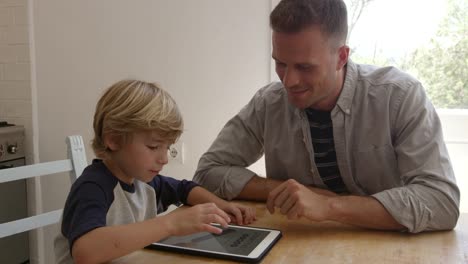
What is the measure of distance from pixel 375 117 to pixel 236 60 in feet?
3.85

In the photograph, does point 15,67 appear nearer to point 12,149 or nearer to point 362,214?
point 12,149

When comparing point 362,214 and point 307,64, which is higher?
point 307,64

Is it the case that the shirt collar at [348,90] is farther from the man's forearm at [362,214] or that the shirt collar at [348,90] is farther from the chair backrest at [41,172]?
the chair backrest at [41,172]

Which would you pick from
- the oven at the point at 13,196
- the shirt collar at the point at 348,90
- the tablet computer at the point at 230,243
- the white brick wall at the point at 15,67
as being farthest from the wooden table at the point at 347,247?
the white brick wall at the point at 15,67

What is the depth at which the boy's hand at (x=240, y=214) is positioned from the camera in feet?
4.03

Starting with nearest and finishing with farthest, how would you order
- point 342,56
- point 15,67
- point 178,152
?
point 342,56 < point 178,152 < point 15,67

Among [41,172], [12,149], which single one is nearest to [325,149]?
[41,172]

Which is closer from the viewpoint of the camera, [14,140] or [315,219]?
[315,219]

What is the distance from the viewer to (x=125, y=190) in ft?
3.80

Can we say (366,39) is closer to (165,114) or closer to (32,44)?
(165,114)

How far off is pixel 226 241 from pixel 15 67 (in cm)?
228

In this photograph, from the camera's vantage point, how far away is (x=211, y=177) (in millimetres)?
1499

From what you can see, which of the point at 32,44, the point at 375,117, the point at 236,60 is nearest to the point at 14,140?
the point at 32,44

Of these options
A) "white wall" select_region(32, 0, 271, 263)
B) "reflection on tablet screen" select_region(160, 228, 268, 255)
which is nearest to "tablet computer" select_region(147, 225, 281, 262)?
"reflection on tablet screen" select_region(160, 228, 268, 255)
